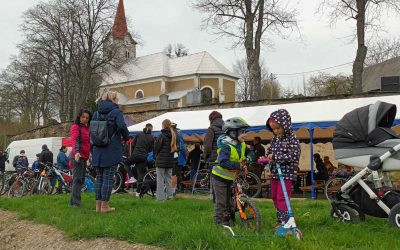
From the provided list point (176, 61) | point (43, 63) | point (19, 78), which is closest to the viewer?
point (43, 63)

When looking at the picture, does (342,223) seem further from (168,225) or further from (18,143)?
(18,143)

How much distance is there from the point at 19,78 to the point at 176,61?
2300 centimetres

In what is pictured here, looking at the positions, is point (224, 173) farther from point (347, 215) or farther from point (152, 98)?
point (152, 98)

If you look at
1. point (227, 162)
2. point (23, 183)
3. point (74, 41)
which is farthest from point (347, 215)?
point (74, 41)

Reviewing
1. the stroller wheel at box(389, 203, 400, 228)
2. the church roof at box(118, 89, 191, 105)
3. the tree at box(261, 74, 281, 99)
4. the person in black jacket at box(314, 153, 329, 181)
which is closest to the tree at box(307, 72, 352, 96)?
the tree at box(261, 74, 281, 99)

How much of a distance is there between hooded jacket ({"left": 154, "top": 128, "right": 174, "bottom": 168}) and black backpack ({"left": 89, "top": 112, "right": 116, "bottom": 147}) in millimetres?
2230

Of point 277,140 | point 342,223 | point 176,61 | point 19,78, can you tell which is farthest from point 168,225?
point 176,61

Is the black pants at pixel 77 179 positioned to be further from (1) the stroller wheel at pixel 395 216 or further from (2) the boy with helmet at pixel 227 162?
(1) the stroller wheel at pixel 395 216

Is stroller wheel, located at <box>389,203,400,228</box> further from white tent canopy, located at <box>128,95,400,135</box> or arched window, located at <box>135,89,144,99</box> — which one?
arched window, located at <box>135,89,144,99</box>

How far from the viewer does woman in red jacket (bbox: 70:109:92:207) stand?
790cm

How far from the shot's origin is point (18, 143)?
2877 centimetres

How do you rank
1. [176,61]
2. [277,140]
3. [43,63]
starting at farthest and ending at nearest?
[176,61] < [43,63] < [277,140]

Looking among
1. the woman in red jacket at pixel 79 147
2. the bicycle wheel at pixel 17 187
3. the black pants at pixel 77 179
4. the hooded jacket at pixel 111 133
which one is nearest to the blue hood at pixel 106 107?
the hooded jacket at pixel 111 133

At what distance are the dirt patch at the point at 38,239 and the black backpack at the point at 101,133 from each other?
1461mm
